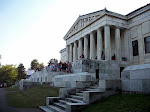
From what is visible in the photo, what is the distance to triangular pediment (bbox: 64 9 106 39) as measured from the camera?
26.8 m

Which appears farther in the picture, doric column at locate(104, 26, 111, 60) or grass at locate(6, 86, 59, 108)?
doric column at locate(104, 26, 111, 60)

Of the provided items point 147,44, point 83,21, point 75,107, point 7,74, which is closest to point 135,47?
point 147,44

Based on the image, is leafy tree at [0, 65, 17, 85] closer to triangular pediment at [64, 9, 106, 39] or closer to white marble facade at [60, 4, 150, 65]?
triangular pediment at [64, 9, 106, 39]

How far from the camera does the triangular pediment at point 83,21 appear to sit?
26777 mm

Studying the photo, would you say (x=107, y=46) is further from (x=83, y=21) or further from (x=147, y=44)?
(x=83, y=21)

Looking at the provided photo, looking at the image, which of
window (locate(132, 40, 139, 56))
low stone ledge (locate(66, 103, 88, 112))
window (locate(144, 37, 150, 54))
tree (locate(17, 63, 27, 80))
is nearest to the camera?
low stone ledge (locate(66, 103, 88, 112))

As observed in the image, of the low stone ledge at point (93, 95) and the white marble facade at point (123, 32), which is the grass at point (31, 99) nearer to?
the low stone ledge at point (93, 95)

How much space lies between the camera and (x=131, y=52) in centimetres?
2556

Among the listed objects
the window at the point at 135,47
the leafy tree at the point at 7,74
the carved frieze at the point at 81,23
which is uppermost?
the carved frieze at the point at 81,23

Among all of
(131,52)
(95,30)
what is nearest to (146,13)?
(131,52)

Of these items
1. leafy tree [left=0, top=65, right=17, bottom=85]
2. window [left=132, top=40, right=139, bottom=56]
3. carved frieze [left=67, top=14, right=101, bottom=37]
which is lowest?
leafy tree [left=0, top=65, right=17, bottom=85]

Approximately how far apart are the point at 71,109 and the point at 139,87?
386 centimetres

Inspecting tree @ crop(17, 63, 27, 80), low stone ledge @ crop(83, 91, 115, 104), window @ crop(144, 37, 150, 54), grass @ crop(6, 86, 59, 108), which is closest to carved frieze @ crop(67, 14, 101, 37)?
window @ crop(144, 37, 150, 54)

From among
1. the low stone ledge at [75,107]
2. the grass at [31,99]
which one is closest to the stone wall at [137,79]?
the low stone ledge at [75,107]
